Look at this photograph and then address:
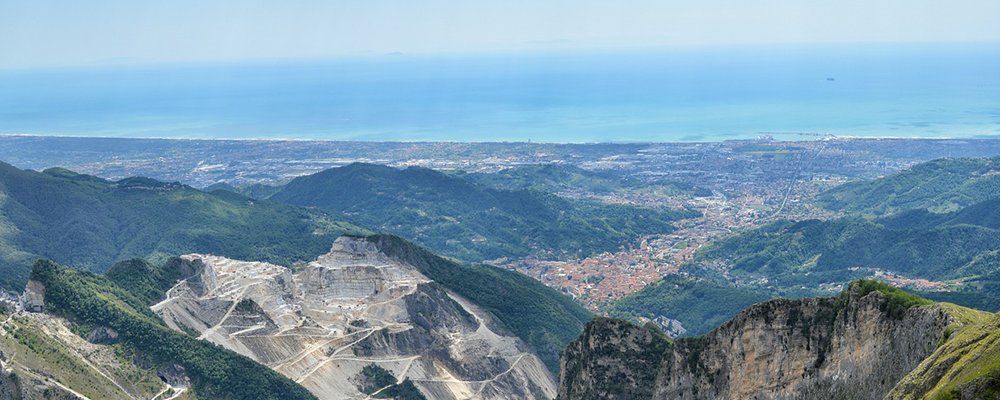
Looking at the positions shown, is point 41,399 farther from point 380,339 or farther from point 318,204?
point 318,204

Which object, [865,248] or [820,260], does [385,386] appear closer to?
[820,260]

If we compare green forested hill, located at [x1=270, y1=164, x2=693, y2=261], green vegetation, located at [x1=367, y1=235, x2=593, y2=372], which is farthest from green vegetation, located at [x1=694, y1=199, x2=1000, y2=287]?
green vegetation, located at [x1=367, y1=235, x2=593, y2=372]

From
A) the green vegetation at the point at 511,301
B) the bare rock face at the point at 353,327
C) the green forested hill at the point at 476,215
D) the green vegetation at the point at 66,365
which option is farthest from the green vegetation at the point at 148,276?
the green forested hill at the point at 476,215

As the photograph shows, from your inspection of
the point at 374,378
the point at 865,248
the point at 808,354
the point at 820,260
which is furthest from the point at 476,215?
the point at 808,354

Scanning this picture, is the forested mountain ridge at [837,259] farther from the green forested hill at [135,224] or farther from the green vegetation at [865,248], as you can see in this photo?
the green forested hill at [135,224]

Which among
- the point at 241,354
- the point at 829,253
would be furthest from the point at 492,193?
the point at 241,354
